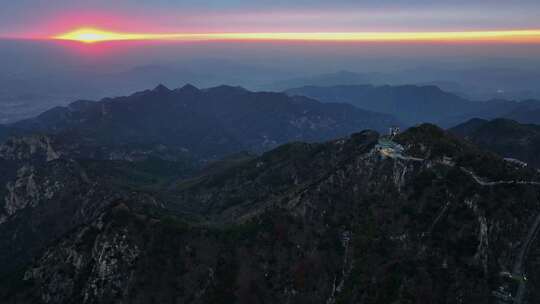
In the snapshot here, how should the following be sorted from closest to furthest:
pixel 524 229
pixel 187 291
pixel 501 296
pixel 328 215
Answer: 1. pixel 501 296
2. pixel 524 229
3. pixel 187 291
4. pixel 328 215

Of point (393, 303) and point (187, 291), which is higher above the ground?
point (393, 303)

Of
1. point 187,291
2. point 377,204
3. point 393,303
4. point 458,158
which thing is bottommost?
point 187,291

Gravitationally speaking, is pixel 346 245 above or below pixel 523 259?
below

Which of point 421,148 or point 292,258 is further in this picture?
point 421,148

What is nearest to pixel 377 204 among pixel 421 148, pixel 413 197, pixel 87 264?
pixel 413 197

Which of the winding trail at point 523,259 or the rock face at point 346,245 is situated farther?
the rock face at point 346,245

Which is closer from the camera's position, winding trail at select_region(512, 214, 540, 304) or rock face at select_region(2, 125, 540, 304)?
winding trail at select_region(512, 214, 540, 304)

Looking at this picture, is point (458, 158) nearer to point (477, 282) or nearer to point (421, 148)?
point (421, 148)

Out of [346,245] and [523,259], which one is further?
[346,245]
